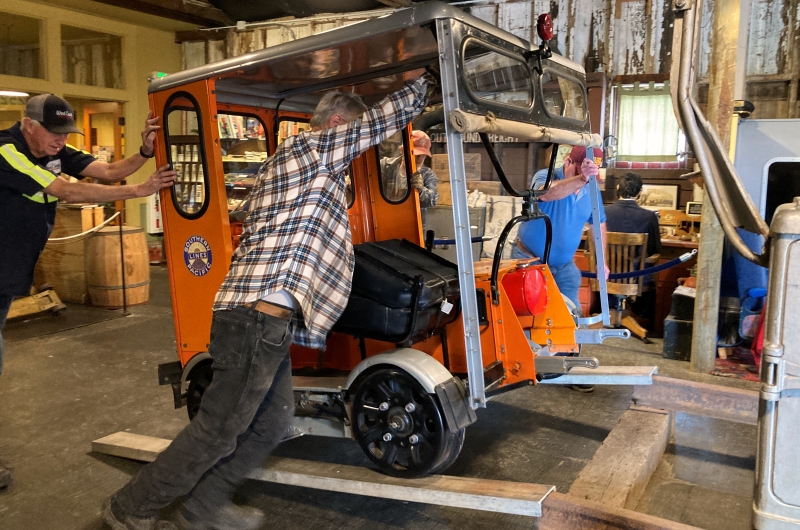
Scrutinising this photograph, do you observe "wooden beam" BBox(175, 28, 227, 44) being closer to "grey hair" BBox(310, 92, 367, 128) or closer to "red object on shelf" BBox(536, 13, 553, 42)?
"grey hair" BBox(310, 92, 367, 128)

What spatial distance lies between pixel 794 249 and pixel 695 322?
4264 millimetres

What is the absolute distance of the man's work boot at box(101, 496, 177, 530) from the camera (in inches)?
114

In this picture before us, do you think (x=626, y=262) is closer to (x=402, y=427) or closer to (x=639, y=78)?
(x=639, y=78)

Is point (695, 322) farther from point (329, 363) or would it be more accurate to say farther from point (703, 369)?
point (329, 363)

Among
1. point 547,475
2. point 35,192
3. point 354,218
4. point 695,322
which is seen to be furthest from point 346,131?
point 695,322

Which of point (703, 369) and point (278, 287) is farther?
point (703, 369)

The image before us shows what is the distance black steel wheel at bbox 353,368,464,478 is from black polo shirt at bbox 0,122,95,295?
1901 mm

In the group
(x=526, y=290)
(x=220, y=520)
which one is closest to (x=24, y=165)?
(x=220, y=520)

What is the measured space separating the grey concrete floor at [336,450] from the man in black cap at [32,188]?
0.45 meters

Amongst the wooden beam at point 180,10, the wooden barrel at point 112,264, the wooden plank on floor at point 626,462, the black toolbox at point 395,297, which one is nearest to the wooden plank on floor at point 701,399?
the wooden plank on floor at point 626,462

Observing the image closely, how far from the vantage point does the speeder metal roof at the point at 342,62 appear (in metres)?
2.71

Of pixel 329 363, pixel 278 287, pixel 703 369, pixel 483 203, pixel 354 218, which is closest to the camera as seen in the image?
pixel 278 287

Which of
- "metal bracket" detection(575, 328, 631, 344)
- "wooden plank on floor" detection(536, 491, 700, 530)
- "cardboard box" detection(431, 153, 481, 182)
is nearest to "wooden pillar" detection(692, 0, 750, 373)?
"metal bracket" detection(575, 328, 631, 344)

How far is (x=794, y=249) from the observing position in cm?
165
